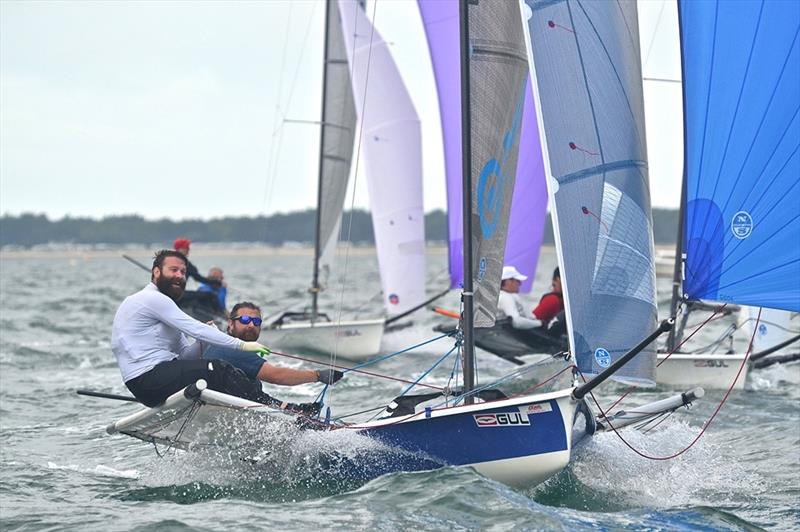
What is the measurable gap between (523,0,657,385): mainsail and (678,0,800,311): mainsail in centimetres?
32

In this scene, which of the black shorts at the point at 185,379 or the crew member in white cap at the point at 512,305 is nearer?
the black shorts at the point at 185,379

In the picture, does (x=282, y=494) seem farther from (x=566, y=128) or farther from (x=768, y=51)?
(x=768, y=51)

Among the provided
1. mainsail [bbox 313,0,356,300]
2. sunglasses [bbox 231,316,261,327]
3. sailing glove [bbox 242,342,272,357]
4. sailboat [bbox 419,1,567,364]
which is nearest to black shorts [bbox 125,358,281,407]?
sunglasses [bbox 231,316,261,327]

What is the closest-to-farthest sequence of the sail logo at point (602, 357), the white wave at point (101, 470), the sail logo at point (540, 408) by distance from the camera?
1. the sail logo at point (540, 408)
2. the sail logo at point (602, 357)
3. the white wave at point (101, 470)

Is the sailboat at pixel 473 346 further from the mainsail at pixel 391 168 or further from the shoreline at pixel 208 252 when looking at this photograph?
the shoreline at pixel 208 252

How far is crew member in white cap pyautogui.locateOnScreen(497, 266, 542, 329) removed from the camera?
402 inches

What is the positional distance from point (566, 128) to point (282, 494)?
8.25 feet

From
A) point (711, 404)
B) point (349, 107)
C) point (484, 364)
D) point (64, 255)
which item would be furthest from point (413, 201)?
point (64, 255)

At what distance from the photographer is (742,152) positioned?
610 centimetres

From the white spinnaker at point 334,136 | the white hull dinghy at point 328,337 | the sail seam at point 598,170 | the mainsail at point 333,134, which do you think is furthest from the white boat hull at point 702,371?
the white spinnaker at point 334,136

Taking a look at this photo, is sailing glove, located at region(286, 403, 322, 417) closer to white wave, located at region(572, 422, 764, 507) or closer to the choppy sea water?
the choppy sea water

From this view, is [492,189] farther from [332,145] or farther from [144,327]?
[332,145]

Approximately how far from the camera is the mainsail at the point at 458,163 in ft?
39.3

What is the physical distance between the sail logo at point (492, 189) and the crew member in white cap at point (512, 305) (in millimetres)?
3491
